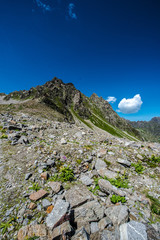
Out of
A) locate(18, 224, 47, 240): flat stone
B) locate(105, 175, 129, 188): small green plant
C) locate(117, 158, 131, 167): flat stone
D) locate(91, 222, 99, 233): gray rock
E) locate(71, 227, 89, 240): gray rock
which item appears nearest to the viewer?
locate(71, 227, 89, 240): gray rock

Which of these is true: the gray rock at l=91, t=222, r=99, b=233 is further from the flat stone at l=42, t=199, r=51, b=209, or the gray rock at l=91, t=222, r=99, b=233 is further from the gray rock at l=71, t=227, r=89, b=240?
the flat stone at l=42, t=199, r=51, b=209

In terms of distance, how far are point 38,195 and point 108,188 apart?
3.96m

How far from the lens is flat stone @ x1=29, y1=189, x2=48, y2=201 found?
5.07 metres

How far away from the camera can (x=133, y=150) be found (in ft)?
33.4

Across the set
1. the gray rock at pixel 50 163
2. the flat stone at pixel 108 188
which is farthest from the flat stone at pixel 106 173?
the gray rock at pixel 50 163

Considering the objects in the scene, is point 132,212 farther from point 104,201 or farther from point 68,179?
point 68,179

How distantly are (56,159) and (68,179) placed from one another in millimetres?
2064

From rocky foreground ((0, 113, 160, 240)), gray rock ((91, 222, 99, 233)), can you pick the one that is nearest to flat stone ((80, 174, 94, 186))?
rocky foreground ((0, 113, 160, 240))

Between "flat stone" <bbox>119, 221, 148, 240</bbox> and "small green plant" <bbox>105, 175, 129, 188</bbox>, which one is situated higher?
"small green plant" <bbox>105, 175, 129, 188</bbox>

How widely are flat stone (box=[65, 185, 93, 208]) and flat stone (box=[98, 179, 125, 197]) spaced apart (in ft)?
2.76

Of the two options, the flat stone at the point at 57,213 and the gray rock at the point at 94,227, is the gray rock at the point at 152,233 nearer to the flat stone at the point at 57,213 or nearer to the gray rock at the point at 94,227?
the gray rock at the point at 94,227

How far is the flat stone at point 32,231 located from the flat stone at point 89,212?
1368mm

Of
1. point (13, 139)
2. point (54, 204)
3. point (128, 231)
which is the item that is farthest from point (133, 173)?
point (13, 139)

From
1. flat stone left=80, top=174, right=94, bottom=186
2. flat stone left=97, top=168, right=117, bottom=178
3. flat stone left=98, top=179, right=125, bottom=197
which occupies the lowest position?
flat stone left=80, top=174, right=94, bottom=186
